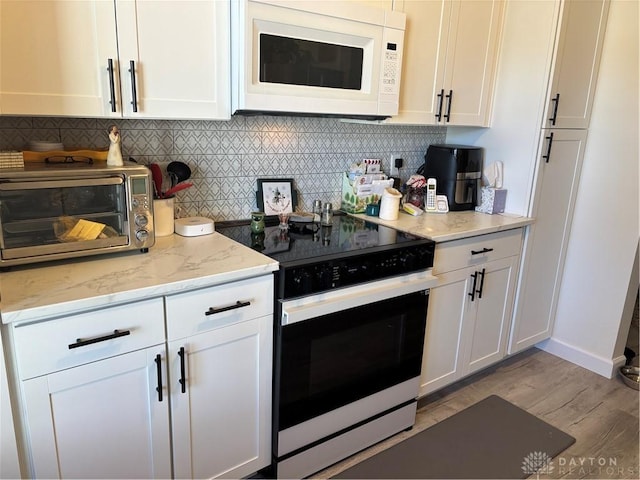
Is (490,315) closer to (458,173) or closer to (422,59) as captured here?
(458,173)

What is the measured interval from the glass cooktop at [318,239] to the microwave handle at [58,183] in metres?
0.57

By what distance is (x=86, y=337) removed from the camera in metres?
1.36

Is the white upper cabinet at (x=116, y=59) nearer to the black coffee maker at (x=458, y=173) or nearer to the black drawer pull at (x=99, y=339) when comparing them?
the black drawer pull at (x=99, y=339)

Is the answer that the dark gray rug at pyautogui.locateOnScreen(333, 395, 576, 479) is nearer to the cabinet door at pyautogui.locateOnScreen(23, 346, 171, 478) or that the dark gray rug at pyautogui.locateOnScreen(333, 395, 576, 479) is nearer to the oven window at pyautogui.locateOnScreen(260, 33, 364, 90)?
the cabinet door at pyautogui.locateOnScreen(23, 346, 171, 478)

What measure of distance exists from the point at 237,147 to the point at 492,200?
1471 mm

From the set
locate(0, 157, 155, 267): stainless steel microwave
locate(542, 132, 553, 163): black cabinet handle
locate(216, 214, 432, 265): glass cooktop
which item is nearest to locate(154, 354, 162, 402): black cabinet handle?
locate(0, 157, 155, 267): stainless steel microwave

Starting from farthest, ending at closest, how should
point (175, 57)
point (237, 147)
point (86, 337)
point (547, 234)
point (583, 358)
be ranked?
point (583, 358), point (547, 234), point (237, 147), point (175, 57), point (86, 337)

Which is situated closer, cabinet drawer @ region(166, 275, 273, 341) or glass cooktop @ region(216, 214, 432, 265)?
cabinet drawer @ region(166, 275, 273, 341)

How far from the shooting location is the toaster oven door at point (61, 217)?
143 cm

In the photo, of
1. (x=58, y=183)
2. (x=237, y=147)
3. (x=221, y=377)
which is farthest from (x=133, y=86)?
(x=221, y=377)

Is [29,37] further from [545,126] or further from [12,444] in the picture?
[545,126]

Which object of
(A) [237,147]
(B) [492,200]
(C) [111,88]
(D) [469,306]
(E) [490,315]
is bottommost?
(E) [490,315]

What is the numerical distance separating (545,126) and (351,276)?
1495 millimetres

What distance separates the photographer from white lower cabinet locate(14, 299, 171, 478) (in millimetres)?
1315
